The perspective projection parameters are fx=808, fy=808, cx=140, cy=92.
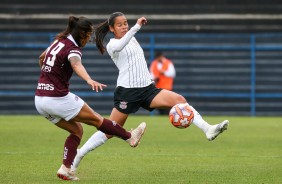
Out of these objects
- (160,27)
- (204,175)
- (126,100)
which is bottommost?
(160,27)

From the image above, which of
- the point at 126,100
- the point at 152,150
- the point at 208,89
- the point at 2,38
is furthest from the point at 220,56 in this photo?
the point at 126,100

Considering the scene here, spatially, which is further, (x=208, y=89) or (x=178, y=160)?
(x=208, y=89)

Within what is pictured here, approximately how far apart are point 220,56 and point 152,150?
1343cm

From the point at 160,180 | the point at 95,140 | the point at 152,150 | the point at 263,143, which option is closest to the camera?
the point at 160,180

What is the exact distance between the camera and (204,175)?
970 cm

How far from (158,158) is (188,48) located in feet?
47.0

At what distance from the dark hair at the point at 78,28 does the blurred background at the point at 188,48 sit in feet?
54.0

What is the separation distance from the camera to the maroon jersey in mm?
8961

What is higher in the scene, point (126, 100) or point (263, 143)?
point (126, 100)

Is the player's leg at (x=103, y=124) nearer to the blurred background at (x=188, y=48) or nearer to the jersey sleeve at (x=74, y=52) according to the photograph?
the jersey sleeve at (x=74, y=52)

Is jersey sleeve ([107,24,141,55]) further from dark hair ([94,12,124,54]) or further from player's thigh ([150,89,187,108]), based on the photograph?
player's thigh ([150,89,187,108])

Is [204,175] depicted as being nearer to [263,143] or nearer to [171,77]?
[263,143]

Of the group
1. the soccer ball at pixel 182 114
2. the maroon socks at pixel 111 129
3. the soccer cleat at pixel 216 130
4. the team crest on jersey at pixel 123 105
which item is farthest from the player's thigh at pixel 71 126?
the soccer cleat at pixel 216 130

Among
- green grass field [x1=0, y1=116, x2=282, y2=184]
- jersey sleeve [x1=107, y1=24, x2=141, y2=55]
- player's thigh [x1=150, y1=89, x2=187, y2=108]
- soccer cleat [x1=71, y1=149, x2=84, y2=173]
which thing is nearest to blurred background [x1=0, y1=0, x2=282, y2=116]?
green grass field [x1=0, y1=116, x2=282, y2=184]
